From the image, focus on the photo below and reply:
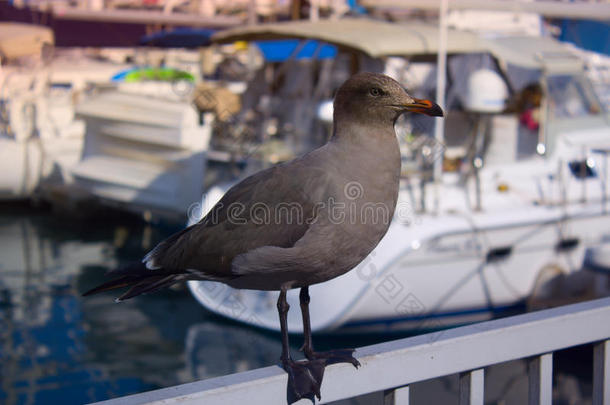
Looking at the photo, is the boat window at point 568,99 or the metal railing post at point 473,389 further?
the boat window at point 568,99

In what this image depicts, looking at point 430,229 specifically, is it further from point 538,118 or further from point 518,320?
point 518,320

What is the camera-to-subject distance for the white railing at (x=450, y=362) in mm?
1688

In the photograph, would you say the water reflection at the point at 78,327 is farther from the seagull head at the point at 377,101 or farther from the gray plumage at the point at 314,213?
the seagull head at the point at 377,101

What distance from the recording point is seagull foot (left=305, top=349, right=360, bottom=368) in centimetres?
182

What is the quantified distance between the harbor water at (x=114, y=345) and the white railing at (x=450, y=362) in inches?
149

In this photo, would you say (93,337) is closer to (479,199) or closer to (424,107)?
(479,199)

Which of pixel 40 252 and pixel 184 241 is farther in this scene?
pixel 40 252

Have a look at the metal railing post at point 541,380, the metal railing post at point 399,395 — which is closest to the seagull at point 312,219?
the metal railing post at point 399,395

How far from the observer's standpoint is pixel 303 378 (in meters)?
1.75

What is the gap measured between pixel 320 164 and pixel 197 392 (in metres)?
0.63

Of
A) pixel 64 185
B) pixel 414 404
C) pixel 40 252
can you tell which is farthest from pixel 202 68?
pixel 414 404

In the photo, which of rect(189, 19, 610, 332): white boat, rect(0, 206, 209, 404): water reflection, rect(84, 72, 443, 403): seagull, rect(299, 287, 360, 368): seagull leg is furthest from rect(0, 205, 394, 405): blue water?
rect(84, 72, 443, 403): seagull

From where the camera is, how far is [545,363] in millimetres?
2045

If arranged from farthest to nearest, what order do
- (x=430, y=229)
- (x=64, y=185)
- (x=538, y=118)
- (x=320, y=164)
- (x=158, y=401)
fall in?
(x=64, y=185), (x=538, y=118), (x=430, y=229), (x=320, y=164), (x=158, y=401)
